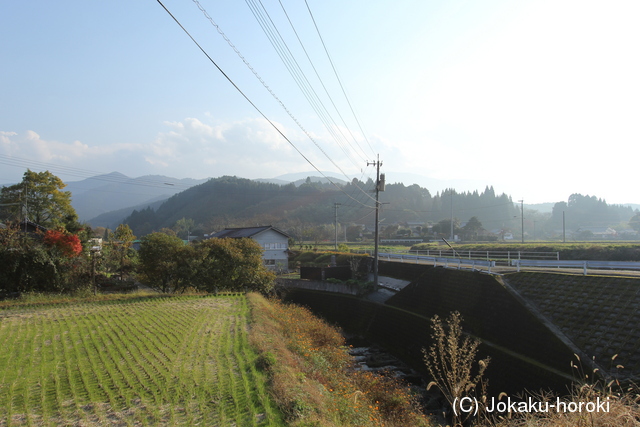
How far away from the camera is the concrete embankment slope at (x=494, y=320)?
11.3 m

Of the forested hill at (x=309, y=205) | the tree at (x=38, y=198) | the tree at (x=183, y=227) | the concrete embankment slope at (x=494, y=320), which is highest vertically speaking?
the forested hill at (x=309, y=205)

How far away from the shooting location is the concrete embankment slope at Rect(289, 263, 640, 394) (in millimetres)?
11336

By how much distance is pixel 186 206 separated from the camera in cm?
10900

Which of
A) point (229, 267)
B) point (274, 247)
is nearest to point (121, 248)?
point (229, 267)

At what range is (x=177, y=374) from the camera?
7.97 m

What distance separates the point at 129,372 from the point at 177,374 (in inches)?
38.9

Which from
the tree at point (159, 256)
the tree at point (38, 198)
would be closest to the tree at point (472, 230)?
the tree at point (159, 256)

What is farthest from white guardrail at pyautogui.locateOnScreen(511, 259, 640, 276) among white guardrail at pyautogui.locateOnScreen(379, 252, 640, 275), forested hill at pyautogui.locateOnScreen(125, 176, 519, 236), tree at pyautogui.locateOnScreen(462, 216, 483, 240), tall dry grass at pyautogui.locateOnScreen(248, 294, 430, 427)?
forested hill at pyautogui.locateOnScreen(125, 176, 519, 236)

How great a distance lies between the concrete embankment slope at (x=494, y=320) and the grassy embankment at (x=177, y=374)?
13.1 ft

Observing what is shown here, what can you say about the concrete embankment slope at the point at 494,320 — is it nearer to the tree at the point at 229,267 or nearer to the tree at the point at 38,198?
the tree at the point at 229,267

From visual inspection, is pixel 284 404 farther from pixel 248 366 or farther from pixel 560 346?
pixel 560 346

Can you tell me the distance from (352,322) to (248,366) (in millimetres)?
14855

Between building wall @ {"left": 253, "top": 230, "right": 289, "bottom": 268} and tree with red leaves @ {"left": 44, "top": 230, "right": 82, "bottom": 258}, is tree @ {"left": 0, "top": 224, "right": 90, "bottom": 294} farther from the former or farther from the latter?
building wall @ {"left": 253, "top": 230, "right": 289, "bottom": 268}

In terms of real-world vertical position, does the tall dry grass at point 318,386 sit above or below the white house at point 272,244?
below
